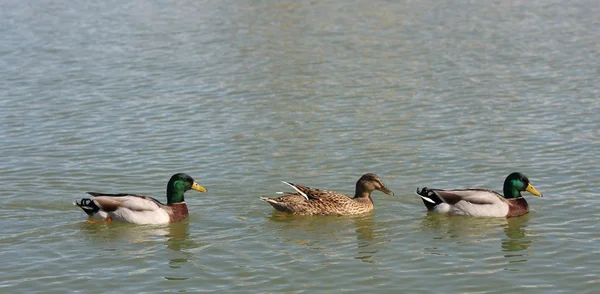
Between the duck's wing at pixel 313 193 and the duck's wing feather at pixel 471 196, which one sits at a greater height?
the duck's wing at pixel 313 193

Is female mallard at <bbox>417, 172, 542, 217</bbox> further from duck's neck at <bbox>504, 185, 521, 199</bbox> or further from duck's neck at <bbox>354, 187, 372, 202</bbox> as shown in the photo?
duck's neck at <bbox>354, 187, 372, 202</bbox>

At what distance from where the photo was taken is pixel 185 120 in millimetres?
21141

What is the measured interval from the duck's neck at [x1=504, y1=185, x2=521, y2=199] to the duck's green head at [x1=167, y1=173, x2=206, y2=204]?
14.2ft

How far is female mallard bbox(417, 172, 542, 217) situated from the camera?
589 inches

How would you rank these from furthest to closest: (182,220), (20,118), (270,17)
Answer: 1. (270,17)
2. (20,118)
3. (182,220)

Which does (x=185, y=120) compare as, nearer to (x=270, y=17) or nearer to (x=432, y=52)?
(x=432, y=52)

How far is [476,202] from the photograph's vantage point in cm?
1498

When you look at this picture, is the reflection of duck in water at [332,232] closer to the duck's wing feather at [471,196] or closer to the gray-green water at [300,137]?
the gray-green water at [300,137]

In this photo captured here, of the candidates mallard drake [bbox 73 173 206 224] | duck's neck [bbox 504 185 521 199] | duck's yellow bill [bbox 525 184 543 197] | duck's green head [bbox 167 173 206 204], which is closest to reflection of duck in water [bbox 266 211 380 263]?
duck's green head [bbox 167 173 206 204]

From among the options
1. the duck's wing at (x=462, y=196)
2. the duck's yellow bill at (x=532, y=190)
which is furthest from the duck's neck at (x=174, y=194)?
the duck's yellow bill at (x=532, y=190)

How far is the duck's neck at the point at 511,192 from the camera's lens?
50.0ft

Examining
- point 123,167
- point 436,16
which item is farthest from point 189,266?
point 436,16

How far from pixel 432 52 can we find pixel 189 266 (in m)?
14.7

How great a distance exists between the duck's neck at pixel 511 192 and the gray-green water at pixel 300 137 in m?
0.52
